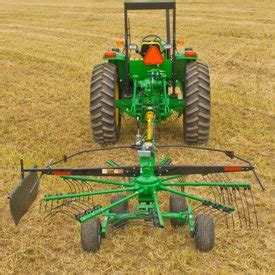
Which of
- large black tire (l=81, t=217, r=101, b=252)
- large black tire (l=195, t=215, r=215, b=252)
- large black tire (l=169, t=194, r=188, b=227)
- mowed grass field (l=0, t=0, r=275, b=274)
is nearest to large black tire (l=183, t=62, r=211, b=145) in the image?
mowed grass field (l=0, t=0, r=275, b=274)

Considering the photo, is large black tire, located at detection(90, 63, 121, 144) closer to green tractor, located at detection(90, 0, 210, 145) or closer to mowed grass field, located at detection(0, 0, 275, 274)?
green tractor, located at detection(90, 0, 210, 145)

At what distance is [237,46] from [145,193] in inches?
495

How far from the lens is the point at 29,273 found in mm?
4352

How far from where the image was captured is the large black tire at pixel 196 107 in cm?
721

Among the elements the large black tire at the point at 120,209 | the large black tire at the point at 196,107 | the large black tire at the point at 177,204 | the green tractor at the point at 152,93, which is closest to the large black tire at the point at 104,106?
the green tractor at the point at 152,93

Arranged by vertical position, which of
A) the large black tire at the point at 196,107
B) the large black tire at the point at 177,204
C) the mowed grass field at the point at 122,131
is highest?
the large black tire at the point at 196,107

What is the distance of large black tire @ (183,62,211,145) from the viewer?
23.6ft

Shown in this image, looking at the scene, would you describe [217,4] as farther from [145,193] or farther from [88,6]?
[145,193]

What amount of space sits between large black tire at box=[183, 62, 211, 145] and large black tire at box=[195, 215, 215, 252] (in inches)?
114

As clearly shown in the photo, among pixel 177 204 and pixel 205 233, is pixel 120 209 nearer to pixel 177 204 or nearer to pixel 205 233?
pixel 177 204

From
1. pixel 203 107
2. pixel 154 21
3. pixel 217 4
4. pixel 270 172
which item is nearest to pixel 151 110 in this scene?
pixel 203 107

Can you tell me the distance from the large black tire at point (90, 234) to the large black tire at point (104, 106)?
292cm

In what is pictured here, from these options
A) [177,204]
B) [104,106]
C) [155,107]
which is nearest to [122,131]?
[104,106]

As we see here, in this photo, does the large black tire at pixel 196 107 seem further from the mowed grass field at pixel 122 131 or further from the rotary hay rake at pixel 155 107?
the mowed grass field at pixel 122 131
